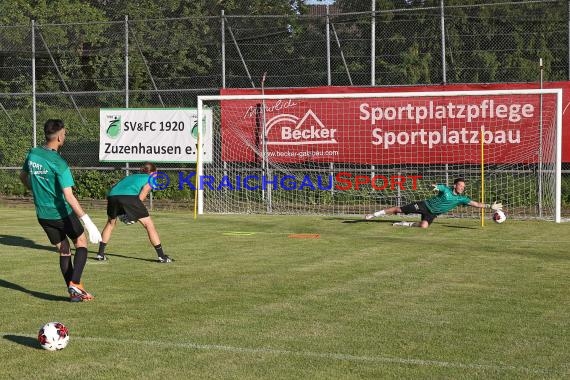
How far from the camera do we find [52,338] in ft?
25.7

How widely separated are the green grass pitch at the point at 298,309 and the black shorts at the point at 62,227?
722mm

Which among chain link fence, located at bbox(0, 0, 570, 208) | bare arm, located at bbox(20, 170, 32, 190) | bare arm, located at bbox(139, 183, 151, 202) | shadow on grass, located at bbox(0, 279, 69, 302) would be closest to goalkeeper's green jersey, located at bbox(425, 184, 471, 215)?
chain link fence, located at bbox(0, 0, 570, 208)

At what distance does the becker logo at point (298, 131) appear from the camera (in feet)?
78.5

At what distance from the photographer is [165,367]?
24.3 ft

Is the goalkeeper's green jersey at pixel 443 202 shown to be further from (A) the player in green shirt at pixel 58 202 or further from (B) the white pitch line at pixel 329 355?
(B) the white pitch line at pixel 329 355

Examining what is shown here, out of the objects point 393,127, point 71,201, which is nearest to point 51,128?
point 71,201

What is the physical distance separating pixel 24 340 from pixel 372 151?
16.0 m

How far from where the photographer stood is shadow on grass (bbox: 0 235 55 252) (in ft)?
51.8

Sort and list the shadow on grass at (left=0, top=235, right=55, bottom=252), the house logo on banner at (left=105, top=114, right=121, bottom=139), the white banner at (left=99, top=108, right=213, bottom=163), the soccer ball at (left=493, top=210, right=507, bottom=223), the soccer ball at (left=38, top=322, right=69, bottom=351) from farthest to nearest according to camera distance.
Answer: the house logo on banner at (left=105, top=114, right=121, bottom=139) → the white banner at (left=99, top=108, right=213, bottom=163) → the soccer ball at (left=493, top=210, right=507, bottom=223) → the shadow on grass at (left=0, top=235, right=55, bottom=252) → the soccer ball at (left=38, top=322, right=69, bottom=351)

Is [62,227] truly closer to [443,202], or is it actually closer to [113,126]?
[443,202]

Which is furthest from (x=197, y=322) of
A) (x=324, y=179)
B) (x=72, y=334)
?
(x=324, y=179)

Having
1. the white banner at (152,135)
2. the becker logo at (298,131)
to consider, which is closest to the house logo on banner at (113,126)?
the white banner at (152,135)

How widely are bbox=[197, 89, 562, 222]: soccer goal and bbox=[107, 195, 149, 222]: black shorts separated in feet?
25.7

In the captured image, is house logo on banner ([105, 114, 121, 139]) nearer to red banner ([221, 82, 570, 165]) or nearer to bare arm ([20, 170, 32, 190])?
red banner ([221, 82, 570, 165])
